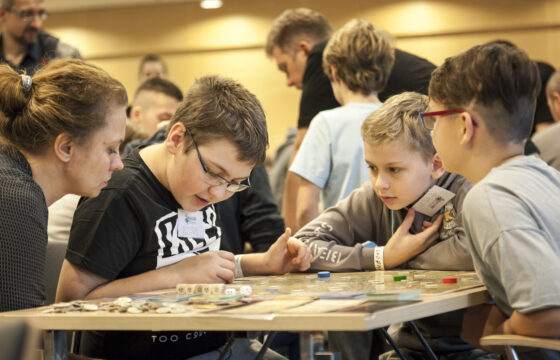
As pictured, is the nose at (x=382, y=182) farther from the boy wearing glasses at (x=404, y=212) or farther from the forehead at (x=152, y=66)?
the forehead at (x=152, y=66)

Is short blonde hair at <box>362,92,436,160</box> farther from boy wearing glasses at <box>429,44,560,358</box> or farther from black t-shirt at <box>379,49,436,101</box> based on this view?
black t-shirt at <box>379,49,436,101</box>

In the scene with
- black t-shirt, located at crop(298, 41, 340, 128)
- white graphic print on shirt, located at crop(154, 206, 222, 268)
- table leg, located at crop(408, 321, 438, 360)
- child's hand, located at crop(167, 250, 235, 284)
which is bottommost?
table leg, located at crop(408, 321, 438, 360)

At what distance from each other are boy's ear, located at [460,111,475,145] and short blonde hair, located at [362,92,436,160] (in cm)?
50

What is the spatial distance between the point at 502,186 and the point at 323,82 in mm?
2200

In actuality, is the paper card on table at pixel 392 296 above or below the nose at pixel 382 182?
below

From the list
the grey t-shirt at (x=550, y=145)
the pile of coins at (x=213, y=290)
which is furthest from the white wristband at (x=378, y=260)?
the grey t-shirt at (x=550, y=145)

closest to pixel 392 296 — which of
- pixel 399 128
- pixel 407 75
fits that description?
pixel 399 128

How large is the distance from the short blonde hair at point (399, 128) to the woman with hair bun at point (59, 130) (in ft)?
2.88

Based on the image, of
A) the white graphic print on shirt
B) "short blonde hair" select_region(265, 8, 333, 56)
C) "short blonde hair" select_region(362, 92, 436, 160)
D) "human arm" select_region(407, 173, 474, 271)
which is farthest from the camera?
Result: "short blonde hair" select_region(265, 8, 333, 56)

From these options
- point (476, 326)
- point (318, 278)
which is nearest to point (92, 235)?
point (318, 278)

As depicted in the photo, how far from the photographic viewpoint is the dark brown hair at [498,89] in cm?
205

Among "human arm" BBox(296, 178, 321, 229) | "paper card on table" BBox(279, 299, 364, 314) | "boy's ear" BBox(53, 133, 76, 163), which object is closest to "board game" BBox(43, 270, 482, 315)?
"paper card on table" BBox(279, 299, 364, 314)

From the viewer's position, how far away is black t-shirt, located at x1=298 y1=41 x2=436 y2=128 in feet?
12.4

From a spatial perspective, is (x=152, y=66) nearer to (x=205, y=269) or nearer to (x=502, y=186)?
(x=205, y=269)
